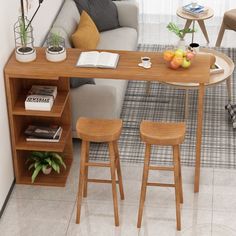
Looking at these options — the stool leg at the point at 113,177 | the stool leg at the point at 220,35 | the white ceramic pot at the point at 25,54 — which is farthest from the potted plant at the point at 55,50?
the stool leg at the point at 220,35

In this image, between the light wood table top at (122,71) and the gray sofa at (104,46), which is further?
the gray sofa at (104,46)

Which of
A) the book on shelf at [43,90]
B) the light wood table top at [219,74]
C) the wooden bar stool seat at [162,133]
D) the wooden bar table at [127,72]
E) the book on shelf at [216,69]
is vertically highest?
the wooden bar table at [127,72]

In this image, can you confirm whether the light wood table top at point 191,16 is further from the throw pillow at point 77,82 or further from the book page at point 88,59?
the book page at point 88,59

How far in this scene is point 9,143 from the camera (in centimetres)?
577

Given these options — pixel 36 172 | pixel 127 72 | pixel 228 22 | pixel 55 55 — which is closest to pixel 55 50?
pixel 55 55

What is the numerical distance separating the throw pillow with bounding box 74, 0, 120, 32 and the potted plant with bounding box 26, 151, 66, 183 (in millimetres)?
2262

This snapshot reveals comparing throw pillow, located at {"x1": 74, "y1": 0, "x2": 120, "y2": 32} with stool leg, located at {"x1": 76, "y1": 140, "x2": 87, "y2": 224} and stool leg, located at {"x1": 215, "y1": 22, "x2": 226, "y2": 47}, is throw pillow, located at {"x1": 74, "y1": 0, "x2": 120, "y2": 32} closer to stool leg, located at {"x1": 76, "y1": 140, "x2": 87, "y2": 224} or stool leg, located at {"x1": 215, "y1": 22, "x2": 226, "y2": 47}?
stool leg, located at {"x1": 215, "y1": 22, "x2": 226, "y2": 47}

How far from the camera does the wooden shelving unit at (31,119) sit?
220 inches

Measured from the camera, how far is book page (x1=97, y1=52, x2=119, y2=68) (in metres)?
5.53

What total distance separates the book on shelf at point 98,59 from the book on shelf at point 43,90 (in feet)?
1.26

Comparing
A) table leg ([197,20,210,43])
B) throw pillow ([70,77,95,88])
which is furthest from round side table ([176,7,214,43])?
throw pillow ([70,77,95,88])

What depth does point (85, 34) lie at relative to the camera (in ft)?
22.9

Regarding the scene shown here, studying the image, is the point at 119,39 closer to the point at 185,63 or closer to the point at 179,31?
the point at 179,31

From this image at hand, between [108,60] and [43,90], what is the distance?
0.65m
